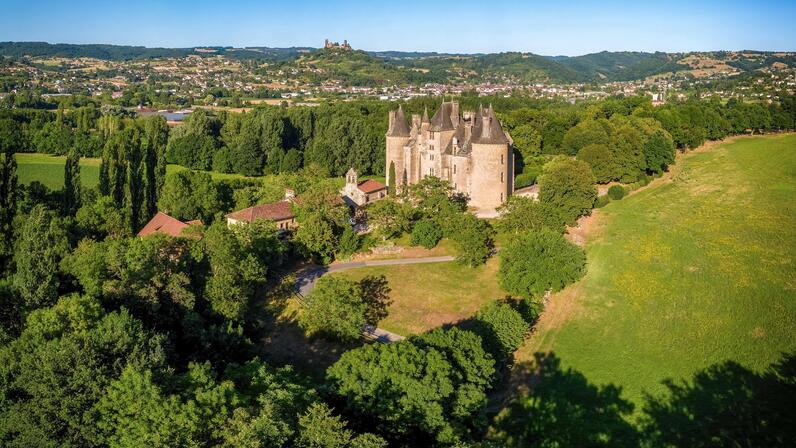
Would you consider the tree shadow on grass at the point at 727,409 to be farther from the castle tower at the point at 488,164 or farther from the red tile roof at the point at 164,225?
the red tile roof at the point at 164,225

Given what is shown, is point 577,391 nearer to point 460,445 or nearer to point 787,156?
point 460,445

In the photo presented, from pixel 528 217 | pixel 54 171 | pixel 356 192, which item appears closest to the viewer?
pixel 528 217

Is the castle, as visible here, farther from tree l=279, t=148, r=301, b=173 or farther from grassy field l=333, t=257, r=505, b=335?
tree l=279, t=148, r=301, b=173

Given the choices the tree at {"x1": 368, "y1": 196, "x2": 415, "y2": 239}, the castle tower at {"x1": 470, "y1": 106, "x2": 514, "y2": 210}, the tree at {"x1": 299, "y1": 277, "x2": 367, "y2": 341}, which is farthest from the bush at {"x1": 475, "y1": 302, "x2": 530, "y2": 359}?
the castle tower at {"x1": 470, "y1": 106, "x2": 514, "y2": 210}

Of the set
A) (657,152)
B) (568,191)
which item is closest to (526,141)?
(657,152)

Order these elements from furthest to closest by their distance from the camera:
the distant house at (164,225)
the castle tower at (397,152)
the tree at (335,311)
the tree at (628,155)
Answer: the tree at (628,155) < the castle tower at (397,152) < the distant house at (164,225) < the tree at (335,311)

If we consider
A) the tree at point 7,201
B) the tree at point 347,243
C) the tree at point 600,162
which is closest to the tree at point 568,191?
the tree at point 600,162

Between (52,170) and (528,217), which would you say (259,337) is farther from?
(52,170)
